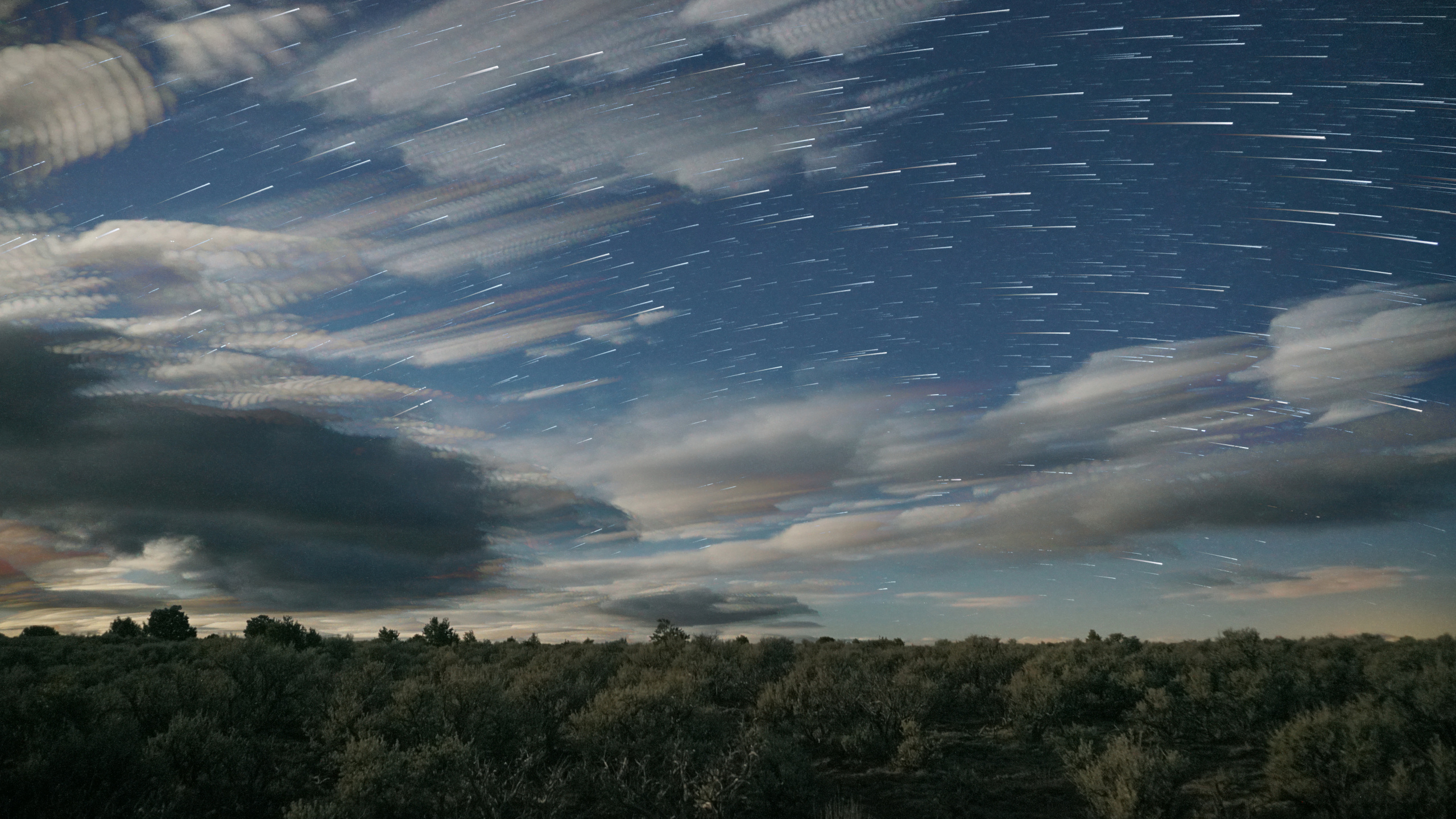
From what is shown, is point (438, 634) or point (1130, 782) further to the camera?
point (438, 634)

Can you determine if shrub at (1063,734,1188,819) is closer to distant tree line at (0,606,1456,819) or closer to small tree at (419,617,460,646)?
distant tree line at (0,606,1456,819)

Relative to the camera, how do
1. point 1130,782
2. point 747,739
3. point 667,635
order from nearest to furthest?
point 1130,782 < point 747,739 < point 667,635

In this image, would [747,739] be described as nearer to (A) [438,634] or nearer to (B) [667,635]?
(B) [667,635]

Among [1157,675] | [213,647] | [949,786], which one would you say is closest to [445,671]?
[213,647]

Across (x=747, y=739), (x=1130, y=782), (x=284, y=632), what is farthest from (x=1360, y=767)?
(x=284, y=632)

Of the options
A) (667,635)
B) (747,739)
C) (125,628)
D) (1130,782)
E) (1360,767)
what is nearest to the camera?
(1130,782)

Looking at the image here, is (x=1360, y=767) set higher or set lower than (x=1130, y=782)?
higher

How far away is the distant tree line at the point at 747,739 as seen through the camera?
11.8 meters

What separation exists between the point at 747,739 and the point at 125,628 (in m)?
60.4

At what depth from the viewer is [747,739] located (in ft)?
45.5

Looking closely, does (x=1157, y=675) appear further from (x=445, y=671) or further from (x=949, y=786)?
(x=445, y=671)

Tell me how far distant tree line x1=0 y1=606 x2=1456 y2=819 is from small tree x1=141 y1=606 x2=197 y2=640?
38054 mm

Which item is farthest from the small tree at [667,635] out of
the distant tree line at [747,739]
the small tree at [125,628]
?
the small tree at [125,628]

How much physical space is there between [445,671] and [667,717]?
13183 millimetres
